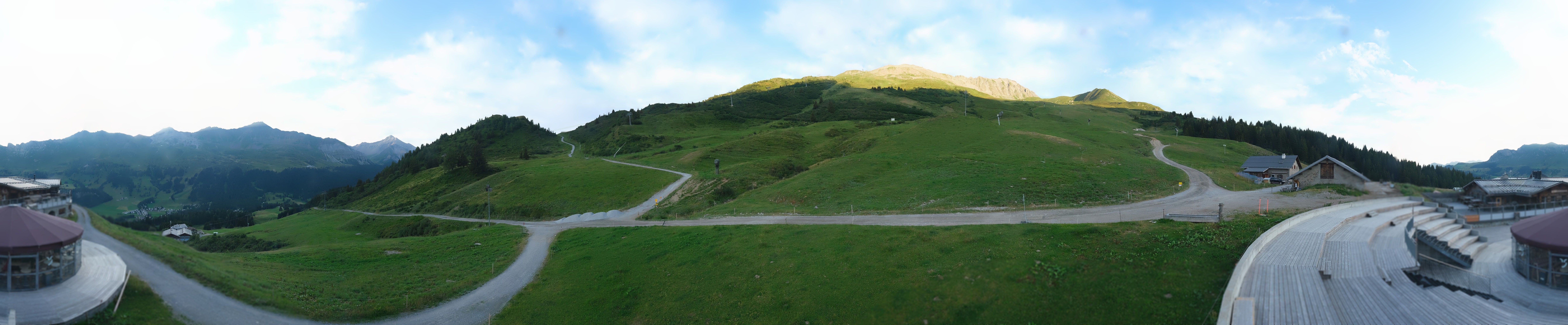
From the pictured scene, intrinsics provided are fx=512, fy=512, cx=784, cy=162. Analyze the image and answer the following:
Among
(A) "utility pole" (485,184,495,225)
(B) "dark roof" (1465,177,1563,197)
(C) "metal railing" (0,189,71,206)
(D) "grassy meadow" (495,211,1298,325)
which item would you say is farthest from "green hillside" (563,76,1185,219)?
(C) "metal railing" (0,189,71,206)

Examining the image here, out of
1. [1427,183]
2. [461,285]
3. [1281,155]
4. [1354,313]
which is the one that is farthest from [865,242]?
[1281,155]

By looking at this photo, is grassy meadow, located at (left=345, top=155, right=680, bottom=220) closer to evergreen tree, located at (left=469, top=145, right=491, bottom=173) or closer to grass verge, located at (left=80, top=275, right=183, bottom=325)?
evergreen tree, located at (left=469, top=145, right=491, bottom=173)

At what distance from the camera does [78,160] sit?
43.8 feet

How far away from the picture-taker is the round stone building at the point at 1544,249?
1353cm

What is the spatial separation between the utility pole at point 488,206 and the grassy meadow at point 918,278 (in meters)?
36.3

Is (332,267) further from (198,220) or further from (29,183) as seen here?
(29,183)

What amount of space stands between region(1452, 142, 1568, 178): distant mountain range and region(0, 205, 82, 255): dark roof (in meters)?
41.3

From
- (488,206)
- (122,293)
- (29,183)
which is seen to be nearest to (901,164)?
(488,206)

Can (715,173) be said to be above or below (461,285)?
above

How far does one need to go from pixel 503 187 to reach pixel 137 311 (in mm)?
69455

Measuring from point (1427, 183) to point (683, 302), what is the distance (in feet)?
88.0

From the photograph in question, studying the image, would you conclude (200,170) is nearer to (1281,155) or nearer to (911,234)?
(911,234)

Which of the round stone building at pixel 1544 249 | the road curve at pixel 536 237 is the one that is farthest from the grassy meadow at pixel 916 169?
the round stone building at pixel 1544 249

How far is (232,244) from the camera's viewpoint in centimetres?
1611
